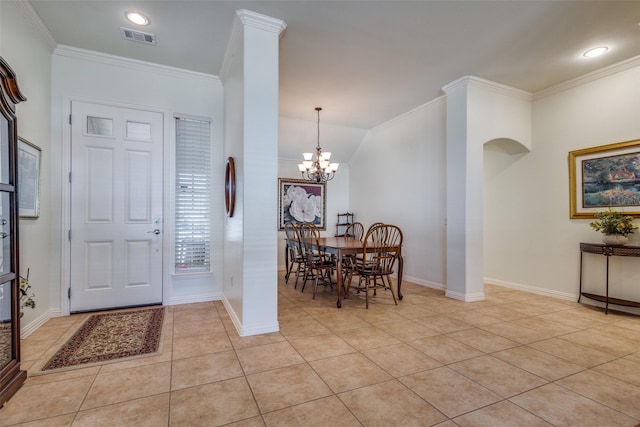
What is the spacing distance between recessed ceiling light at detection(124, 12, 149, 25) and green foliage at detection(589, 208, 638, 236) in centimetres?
506

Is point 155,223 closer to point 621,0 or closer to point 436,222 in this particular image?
point 436,222

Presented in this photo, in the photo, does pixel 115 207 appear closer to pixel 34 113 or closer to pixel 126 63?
pixel 34 113

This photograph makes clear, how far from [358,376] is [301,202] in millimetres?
4494

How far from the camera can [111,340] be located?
252 centimetres

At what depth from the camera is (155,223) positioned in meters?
3.48

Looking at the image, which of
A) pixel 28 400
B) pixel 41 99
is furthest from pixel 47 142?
pixel 28 400

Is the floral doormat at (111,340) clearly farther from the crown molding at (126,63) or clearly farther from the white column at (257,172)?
the crown molding at (126,63)

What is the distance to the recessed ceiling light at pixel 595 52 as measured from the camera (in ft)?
10.2

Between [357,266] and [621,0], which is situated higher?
[621,0]

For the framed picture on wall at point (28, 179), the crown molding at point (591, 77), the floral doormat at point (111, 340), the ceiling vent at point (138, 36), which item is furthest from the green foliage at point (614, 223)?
the framed picture on wall at point (28, 179)

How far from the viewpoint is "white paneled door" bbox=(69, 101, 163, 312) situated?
3.19 metres

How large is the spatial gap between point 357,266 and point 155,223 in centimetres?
241

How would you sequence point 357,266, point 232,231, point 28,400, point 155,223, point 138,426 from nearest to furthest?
point 138,426, point 28,400, point 232,231, point 155,223, point 357,266

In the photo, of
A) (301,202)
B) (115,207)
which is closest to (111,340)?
(115,207)
